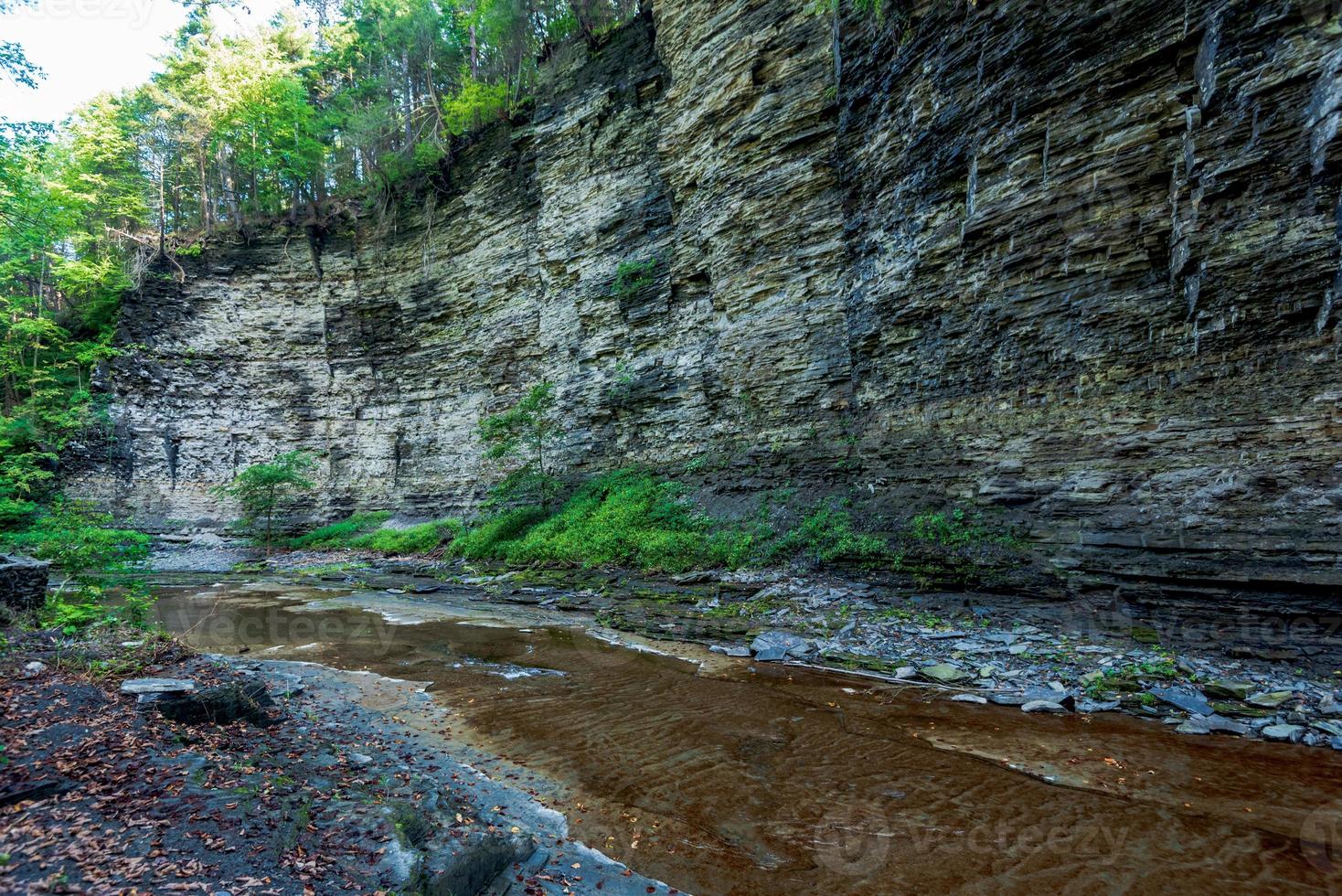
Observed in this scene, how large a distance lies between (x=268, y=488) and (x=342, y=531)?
131 inches

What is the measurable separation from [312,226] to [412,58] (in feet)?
31.9

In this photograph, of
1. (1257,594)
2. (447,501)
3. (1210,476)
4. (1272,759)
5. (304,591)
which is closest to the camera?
(1272,759)

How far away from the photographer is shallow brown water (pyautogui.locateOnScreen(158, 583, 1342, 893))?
348cm

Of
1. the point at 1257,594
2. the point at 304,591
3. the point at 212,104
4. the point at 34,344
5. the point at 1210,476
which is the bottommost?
the point at 304,591

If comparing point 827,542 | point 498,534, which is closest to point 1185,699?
point 827,542

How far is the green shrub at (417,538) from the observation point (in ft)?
67.1

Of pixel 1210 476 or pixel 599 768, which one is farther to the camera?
pixel 1210 476

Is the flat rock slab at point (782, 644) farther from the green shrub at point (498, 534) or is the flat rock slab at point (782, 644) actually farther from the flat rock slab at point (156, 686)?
the green shrub at point (498, 534)

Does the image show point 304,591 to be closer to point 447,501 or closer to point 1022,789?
point 447,501

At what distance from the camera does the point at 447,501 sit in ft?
72.9

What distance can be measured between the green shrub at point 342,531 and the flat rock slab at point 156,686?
19474 mm

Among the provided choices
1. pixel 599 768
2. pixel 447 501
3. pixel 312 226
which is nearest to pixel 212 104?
pixel 312 226

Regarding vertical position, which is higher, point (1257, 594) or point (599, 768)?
point (1257, 594)

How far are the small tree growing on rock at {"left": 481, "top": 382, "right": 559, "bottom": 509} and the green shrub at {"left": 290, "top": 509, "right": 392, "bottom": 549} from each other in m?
7.40
